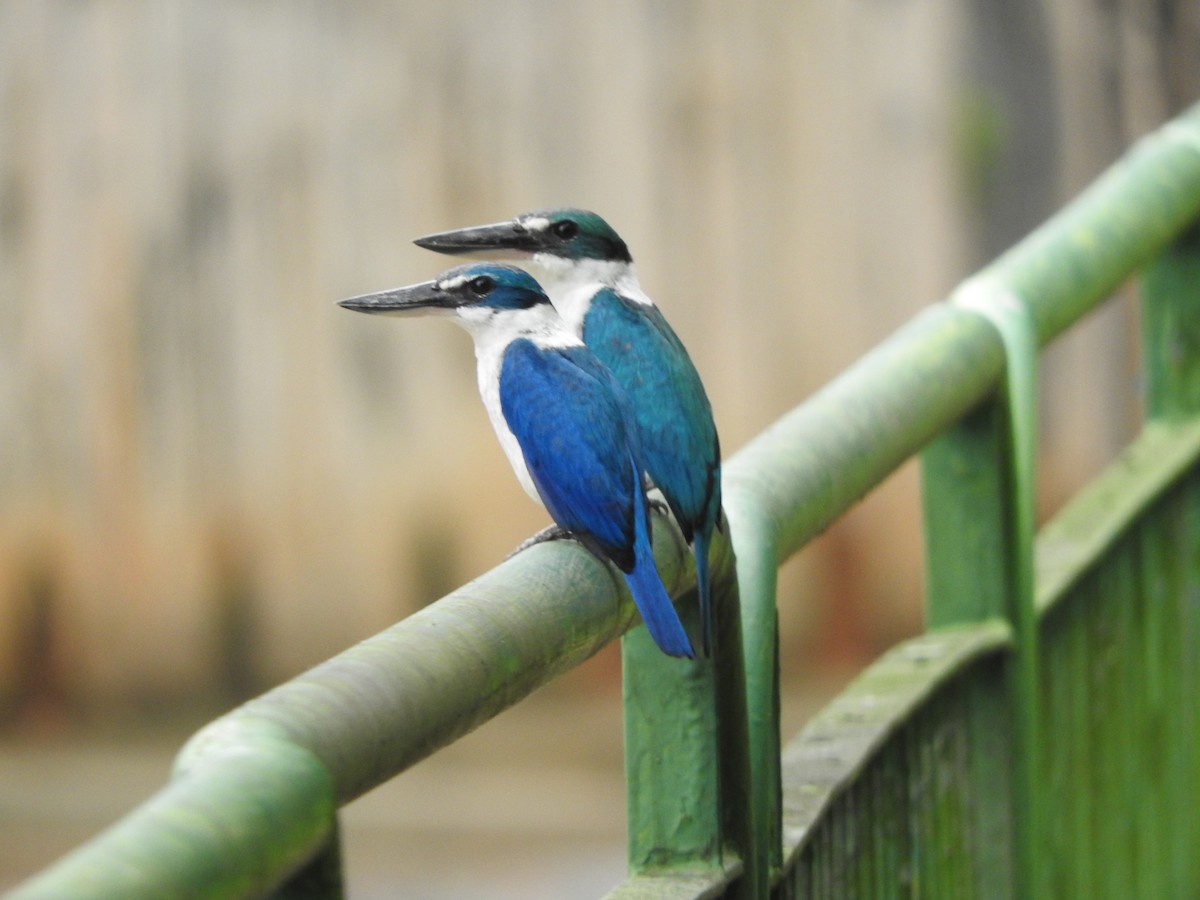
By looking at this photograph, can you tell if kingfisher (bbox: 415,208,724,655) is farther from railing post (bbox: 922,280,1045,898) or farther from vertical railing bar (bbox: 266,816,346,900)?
vertical railing bar (bbox: 266,816,346,900)

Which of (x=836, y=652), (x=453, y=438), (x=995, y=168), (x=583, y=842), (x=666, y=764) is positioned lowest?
(x=583, y=842)

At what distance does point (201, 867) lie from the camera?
2.13ft

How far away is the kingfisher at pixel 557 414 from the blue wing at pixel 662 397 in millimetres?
24

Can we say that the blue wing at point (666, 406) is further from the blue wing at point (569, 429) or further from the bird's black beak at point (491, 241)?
the bird's black beak at point (491, 241)

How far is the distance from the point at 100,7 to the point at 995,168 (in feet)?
7.54

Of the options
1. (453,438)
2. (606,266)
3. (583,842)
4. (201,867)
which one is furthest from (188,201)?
(201,867)

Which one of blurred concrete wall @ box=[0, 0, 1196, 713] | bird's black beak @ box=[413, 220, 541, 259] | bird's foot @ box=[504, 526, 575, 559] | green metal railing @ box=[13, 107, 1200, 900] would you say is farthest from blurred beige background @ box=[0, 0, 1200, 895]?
bird's foot @ box=[504, 526, 575, 559]

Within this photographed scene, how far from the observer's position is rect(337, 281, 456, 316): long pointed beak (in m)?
1.50

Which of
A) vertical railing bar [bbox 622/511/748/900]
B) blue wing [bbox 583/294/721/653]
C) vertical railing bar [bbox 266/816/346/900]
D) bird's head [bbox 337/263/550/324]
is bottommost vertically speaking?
vertical railing bar [bbox 622/511/748/900]

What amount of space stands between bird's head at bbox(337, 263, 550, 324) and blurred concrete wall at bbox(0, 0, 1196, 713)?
307 centimetres

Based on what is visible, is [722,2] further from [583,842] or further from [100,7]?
[583,842]

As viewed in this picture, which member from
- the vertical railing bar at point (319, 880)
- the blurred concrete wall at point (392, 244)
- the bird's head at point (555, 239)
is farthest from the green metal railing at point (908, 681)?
the blurred concrete wall at point (392, 244)

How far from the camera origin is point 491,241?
176cm

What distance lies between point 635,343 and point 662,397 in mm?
66
